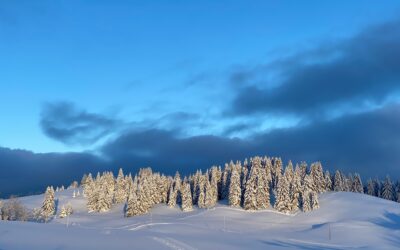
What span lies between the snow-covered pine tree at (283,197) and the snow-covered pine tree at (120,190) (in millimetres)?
52433

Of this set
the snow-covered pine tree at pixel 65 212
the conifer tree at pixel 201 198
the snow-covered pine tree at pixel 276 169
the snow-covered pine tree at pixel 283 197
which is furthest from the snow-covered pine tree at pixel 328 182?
the snow-covered pine tree at pixel 65 212

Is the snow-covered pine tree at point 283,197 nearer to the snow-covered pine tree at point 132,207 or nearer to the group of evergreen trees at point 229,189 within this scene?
the group of evergreen trees at point 229,189

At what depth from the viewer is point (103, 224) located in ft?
386

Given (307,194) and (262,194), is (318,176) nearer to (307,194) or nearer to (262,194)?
(307,194)

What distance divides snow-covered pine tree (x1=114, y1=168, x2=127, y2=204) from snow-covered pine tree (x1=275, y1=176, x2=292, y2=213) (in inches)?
2064

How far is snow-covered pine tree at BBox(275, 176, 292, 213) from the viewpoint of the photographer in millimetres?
122250

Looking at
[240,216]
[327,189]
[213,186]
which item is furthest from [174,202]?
[327,189]

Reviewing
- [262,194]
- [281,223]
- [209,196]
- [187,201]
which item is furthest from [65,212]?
[281,223]

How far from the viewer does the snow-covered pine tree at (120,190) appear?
15275cm

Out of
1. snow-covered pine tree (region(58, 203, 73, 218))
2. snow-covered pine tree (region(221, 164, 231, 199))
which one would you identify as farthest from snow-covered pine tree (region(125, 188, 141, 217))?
snow-covered pine tree (region(221, 164, 231, 199))

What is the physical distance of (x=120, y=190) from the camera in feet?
507

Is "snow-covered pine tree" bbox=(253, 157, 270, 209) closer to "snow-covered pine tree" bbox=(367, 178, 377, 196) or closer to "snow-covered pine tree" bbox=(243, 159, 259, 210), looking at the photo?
"snow-covered pine tree" bbox=(243, 159, 259, 210)

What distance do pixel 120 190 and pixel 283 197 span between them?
55.7 meters

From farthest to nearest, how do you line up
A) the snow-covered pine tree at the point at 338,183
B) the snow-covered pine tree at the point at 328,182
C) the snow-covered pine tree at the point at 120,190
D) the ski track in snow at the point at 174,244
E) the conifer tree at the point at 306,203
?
the snow-covered pine tree at the point at 120,190, the snow-covered pine tree at the point at 338,183, the snow-covered pine tree at the point at 328,182, the conifer tree at the point at 306,203, the ski track in snow at the point at 174,244
